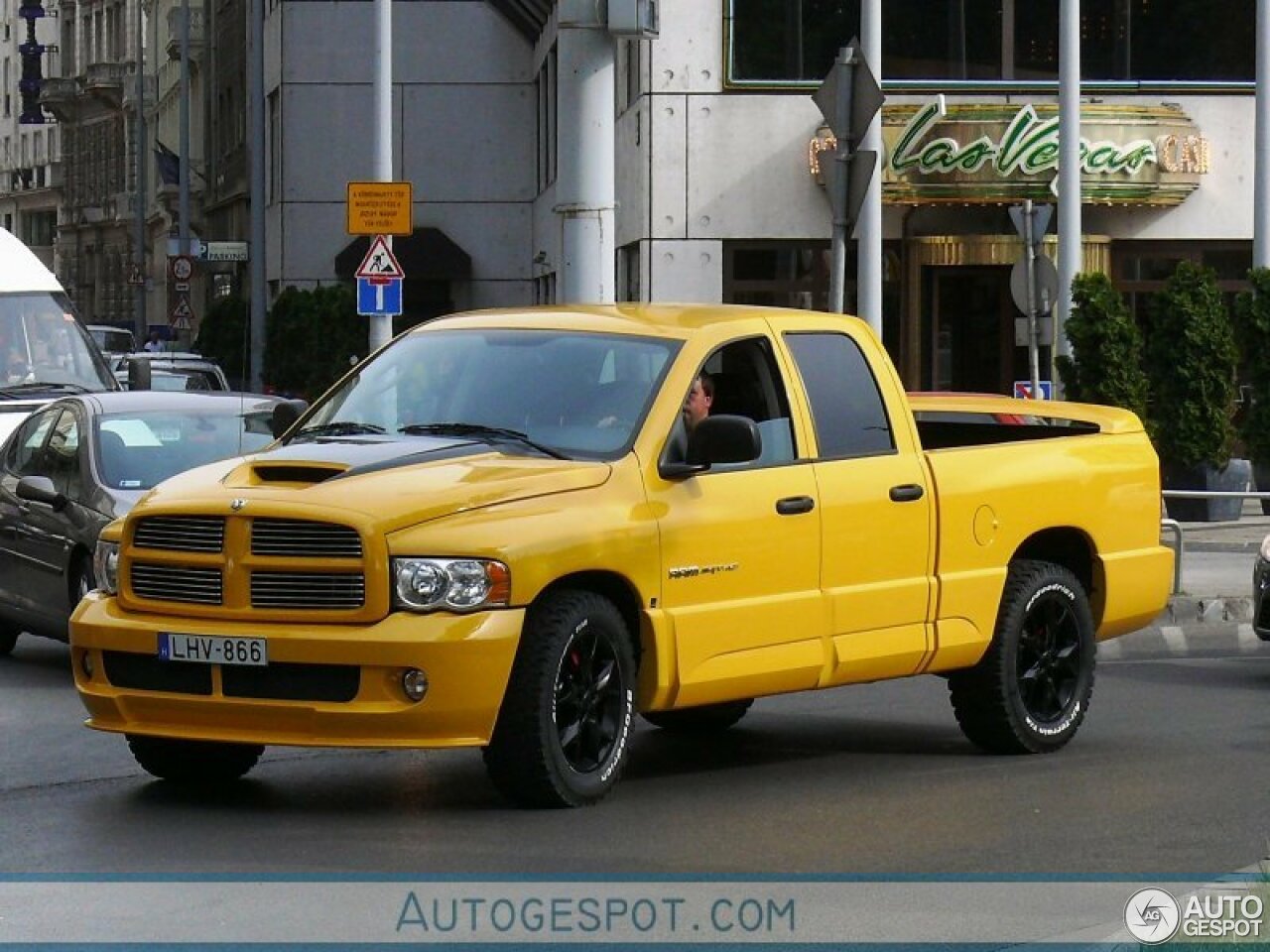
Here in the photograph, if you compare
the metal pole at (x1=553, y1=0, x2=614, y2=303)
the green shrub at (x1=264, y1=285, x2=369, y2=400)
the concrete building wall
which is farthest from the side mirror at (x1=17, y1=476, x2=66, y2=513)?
the concrete building wall

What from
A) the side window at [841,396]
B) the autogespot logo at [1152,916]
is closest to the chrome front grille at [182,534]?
the side window at [841,396]

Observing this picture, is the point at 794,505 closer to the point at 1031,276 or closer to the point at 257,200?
the point at 1031,276

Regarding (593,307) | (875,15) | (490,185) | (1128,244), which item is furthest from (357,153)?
(593,307)

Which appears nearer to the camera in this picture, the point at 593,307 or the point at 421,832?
the point at 421,832

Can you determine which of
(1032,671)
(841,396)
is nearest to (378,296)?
(1032,671)

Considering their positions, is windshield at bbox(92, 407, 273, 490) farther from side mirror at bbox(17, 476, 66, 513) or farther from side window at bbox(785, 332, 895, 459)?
side window at bbox(785, 332, 895, 459)

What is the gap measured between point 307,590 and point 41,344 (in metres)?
14.0

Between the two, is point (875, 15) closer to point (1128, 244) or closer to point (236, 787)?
point (1128, 244)

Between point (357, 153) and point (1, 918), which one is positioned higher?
point (357, 153)

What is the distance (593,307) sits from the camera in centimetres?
1105

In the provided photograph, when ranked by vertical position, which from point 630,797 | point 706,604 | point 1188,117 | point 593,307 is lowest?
point 630,797

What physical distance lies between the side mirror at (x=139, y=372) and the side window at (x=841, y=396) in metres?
10.6

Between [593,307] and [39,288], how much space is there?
42.9ft

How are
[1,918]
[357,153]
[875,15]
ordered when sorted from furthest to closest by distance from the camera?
[357,153]
[875,15]
[1,918]
